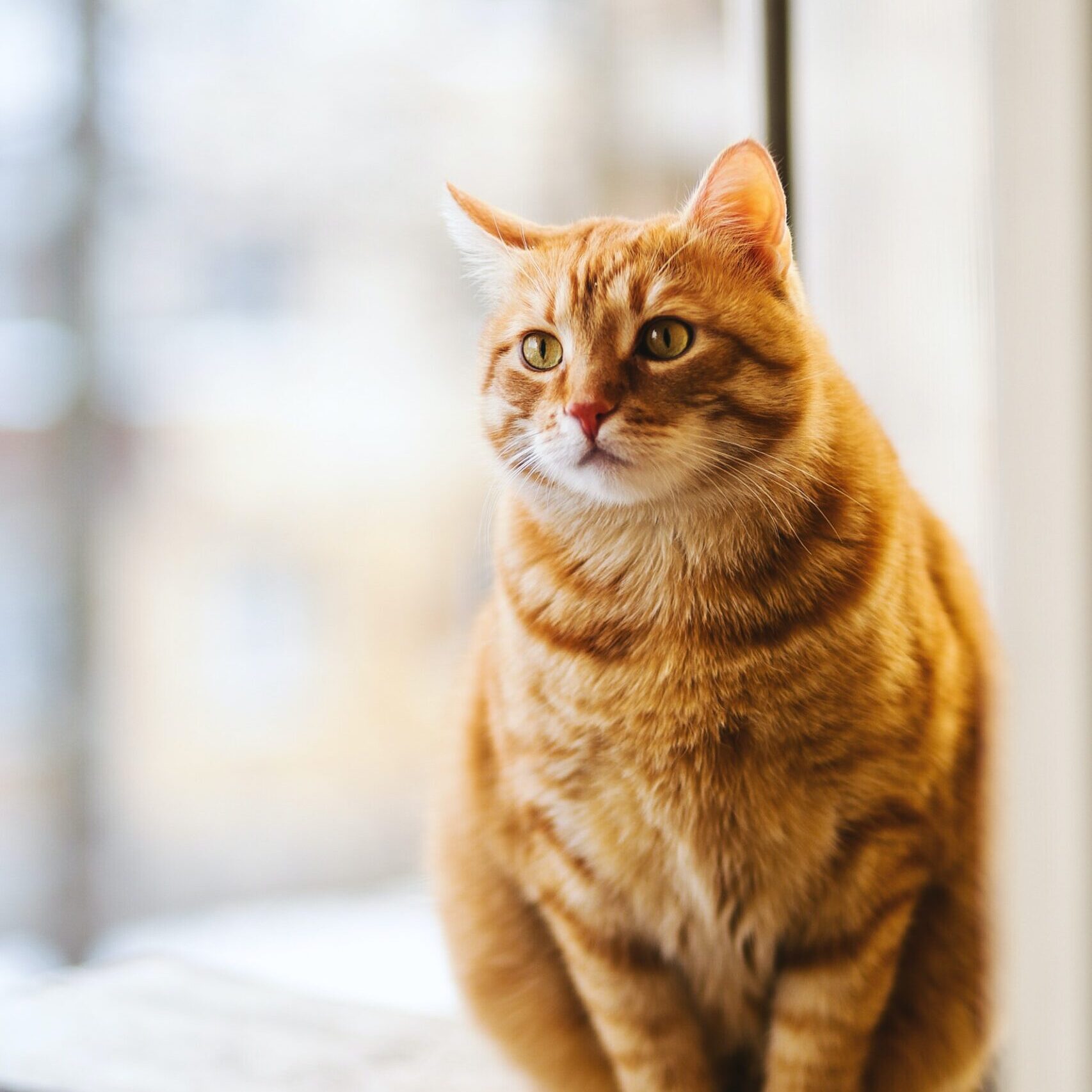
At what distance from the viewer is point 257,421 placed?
2236 millimetres

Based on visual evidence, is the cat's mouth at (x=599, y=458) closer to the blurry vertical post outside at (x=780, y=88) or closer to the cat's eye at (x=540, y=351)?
the cat's eye at (x=540, y=351)

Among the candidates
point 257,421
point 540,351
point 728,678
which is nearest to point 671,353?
point 540,351

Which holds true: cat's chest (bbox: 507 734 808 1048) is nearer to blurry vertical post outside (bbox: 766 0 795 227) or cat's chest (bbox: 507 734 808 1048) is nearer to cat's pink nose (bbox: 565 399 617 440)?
→ cat's pink nose (bbox: 565 399 617 440)

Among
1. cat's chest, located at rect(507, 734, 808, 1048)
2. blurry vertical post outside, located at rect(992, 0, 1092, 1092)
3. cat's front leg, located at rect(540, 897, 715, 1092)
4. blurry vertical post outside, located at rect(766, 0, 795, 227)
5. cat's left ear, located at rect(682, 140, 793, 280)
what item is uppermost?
blurry vertical post outside, located at rect(766, 0, 795, 227)

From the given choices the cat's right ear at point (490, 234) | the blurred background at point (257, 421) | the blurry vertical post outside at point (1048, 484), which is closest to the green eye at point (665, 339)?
the cat's right ear at point (490, 234)

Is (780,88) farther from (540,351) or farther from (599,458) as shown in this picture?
(599,458)

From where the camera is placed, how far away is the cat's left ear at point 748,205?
0.79m

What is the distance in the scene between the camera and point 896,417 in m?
1.21

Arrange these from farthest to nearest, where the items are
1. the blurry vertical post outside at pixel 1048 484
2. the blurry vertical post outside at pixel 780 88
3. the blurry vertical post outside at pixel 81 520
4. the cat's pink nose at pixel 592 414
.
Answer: the blurry vertical post outside at pixel 81 520 < the blurry vertical post outside at pixel 780 88 < the cat's pink nose at pixel 592 414 < the blurry vertical post outside at pixel 1048 484

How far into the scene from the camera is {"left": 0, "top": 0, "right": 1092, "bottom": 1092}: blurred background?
2055 millimetres

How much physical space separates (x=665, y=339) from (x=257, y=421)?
159cm

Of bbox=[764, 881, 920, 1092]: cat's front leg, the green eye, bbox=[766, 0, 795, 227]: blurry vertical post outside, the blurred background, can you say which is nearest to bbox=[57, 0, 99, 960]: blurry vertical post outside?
the blurred background

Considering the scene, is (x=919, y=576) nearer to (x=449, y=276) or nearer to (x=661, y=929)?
(x=661, y=929)

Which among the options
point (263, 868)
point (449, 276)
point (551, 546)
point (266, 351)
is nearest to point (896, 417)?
point (551, 546)
